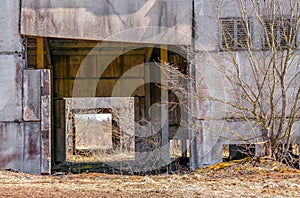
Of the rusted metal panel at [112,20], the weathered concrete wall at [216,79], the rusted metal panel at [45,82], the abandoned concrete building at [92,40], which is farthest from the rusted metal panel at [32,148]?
the weathered concrete wall at [216,79]

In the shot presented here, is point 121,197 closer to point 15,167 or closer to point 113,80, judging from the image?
point 15,167

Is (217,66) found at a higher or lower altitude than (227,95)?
higher

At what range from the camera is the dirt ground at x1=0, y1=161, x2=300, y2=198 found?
5.63 meters

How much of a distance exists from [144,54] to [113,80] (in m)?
1.30

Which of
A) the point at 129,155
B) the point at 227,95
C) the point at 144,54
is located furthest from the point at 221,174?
the point at 129,155

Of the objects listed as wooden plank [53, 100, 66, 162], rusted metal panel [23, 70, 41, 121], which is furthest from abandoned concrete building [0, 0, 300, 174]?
wooden plank [53, 100, 66, 162]

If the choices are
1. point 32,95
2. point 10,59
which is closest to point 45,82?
point 32,95

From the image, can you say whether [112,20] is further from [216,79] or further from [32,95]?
[216,79]

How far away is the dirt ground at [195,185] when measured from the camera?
18.5 ft

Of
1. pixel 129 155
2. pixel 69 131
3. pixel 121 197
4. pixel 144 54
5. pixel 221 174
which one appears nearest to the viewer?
pixel 121 197

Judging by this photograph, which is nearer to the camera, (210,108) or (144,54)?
(210,108)

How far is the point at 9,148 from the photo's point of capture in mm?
8680

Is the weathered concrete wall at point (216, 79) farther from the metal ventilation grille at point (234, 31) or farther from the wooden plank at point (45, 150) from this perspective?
the wooden plank at point (45, 150)

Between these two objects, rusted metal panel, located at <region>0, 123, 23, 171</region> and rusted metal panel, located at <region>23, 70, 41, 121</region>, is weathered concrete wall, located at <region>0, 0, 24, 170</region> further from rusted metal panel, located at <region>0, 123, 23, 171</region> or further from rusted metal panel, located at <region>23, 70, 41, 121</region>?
rusted metal panel, located at <region>23, 70, 41, 121</region>
